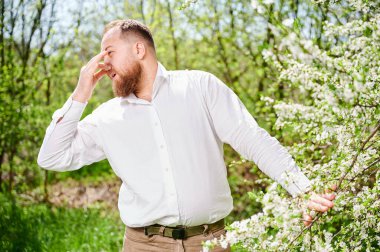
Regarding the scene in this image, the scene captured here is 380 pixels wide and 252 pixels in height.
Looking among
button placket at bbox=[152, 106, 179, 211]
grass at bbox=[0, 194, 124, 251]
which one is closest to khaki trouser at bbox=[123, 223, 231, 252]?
button placket at bbox=[152, 106, 179, 211]

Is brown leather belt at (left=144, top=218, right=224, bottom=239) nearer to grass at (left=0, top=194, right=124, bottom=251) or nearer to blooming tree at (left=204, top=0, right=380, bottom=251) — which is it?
blooming tree at (left=204, top=0, right=380, bottom=251)

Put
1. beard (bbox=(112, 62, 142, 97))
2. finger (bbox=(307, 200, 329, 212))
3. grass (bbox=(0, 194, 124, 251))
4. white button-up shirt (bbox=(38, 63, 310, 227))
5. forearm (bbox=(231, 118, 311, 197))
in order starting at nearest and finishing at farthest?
finger (bbox=(307, 200, 329, 212))
forearm (bbox=(231, 118, 311, 197))
white button-up shirt (bbox=(38, 63, 310, 227))
beard (bbox=(112, 62, 142, 97))
grass (bbox=(0, 194, 124, 251))

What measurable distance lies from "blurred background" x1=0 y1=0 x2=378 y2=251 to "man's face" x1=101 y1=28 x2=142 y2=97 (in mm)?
→ 2423

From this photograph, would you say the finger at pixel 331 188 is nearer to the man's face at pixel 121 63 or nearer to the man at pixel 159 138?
the man at pixel 159 138

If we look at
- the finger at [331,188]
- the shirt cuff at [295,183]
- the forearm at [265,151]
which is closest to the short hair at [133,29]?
the forearm at [265,151]

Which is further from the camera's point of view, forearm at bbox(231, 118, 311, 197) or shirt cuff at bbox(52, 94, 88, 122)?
shirt cuff at bbox(52, 94, 88, 122)

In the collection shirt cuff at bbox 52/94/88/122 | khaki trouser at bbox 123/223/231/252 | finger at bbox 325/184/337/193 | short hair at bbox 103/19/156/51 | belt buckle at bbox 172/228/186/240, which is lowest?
khaki trouser at bbox 123/223/231/252

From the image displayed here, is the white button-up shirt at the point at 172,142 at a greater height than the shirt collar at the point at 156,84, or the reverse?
the shirt collar at the point at 156,84

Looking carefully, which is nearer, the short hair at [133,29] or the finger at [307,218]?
the finger at [307,218]

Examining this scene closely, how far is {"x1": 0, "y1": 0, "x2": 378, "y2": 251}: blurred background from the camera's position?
499 cm

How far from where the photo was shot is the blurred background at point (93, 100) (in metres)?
4.99

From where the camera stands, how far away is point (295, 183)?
6.31 feet

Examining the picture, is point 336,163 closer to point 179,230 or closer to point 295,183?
point 295,183

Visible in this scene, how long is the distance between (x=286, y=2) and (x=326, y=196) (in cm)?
363
